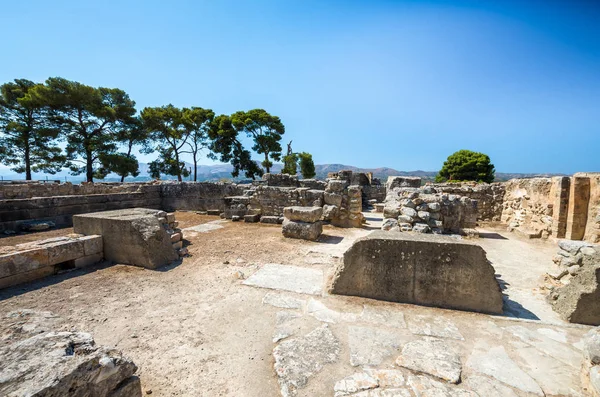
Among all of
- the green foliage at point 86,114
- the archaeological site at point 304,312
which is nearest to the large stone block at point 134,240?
the archaeological site at point 304,312

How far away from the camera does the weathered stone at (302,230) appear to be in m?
7.29

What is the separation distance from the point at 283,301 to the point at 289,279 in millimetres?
790

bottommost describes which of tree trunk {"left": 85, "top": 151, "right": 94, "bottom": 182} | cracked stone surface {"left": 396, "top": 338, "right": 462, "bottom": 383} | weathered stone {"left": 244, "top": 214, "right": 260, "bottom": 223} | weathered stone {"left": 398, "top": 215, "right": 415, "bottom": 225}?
cracked stone surface {"left": 396, "top": 338, "right": 462, "bottom": 383}

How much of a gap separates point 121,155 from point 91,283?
920 inches

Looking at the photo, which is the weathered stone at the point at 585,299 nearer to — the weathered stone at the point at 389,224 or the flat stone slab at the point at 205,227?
the weathered stone at the point at 389,224

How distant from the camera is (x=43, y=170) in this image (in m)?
21.8

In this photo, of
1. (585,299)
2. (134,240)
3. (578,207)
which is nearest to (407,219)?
(585,299)

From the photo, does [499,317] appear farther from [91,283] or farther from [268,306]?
[91,283]

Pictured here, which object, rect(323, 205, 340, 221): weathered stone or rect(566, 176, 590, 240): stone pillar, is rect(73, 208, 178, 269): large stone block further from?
rect(566, 176, 590, 240): stone pillar

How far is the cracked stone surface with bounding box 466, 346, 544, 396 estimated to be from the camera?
227cm

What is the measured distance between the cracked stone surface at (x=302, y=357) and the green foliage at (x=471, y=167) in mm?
33196

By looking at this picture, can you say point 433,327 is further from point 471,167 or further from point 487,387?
point 471,167

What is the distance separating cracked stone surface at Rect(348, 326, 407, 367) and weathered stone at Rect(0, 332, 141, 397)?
203 cm

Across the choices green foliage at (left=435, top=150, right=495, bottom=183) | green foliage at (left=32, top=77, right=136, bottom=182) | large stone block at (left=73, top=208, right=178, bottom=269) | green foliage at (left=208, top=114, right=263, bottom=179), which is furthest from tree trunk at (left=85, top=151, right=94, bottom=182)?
green foliage at (left=435, top=150, right=495, bottom=183)
